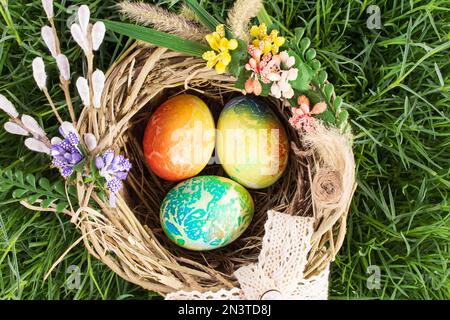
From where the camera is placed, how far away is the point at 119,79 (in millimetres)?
965

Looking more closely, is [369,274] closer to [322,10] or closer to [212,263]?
[212,263]

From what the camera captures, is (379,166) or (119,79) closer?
(119,79)

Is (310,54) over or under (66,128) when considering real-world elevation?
over

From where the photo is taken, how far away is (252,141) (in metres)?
1.02

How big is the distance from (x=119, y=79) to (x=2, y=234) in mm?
451

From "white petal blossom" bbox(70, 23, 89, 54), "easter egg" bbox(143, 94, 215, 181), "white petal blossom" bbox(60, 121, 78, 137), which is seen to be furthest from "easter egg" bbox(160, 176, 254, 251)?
"white petal blossom" bbox(70, 23, 89, 54)

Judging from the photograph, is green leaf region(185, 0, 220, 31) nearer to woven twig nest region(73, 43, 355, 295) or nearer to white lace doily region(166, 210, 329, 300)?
woven twig nest region(73, 43, 355, 295)

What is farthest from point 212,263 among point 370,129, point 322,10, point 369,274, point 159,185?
point 322,10

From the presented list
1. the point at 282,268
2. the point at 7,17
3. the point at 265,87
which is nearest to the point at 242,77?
the point at 265,87

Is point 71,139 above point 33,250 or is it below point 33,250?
above

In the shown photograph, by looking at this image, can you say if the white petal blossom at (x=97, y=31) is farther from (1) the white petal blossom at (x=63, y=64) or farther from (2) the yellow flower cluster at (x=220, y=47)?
(2) the yellow flower cluster at (x=220, y=47)

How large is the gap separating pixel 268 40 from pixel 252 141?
0.23 metres

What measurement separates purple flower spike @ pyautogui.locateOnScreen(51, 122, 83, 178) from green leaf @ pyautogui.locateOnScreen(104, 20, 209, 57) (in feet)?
0.67

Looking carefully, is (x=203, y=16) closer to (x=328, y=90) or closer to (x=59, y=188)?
(x=328, y=90)
